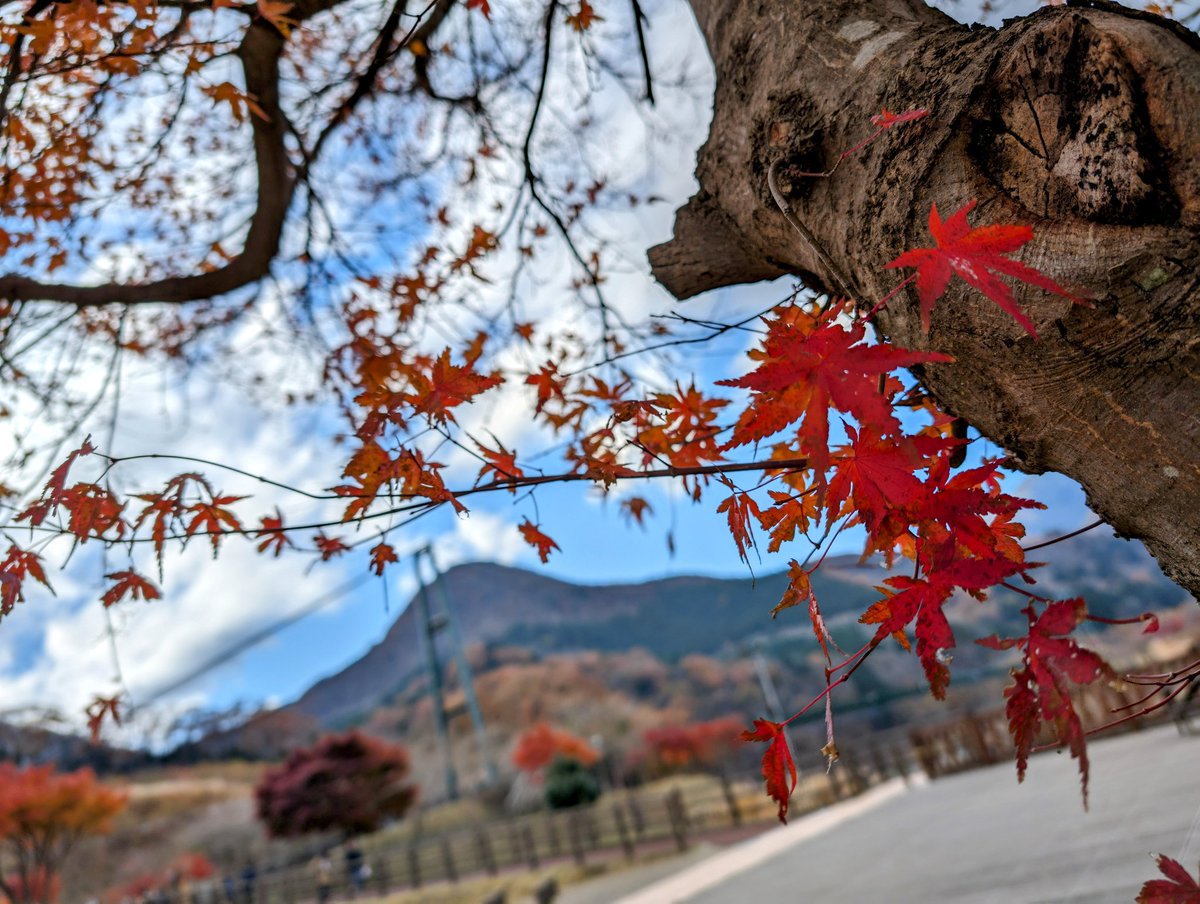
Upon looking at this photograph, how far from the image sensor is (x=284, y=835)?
17406 millimetres

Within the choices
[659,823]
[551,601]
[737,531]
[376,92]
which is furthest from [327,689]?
[737,531]

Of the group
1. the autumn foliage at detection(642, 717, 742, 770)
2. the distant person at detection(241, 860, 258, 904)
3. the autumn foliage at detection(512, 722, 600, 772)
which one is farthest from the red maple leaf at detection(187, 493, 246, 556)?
the autumn foliage at detection(642, 717, 742, 770)

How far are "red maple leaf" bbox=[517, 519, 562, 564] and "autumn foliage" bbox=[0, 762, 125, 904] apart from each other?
613 inches

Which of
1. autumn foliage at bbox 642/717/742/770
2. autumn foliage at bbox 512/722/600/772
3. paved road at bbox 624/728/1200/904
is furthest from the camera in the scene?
autumn foliage at bbox 642/717/742/770

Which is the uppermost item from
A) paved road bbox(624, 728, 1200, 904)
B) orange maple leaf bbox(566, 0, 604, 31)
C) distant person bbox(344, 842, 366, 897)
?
orange maple leaf bbox(566, 0, 604, 31)

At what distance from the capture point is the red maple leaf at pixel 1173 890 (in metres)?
0.99

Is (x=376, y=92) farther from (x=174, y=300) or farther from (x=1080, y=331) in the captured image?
(x=1080, y=331)

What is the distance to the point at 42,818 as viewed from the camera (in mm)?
12898

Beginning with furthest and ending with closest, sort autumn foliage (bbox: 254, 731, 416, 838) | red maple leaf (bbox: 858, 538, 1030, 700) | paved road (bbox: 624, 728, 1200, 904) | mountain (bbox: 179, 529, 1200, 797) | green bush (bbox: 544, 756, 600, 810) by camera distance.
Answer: mountain (bbox: 179, 529, 1200, 797) → autumn foliage (bbox: 254, 731, 416, 838) → green bush (bbox: 544, 756, 600, 810) → paved road (bbox: 624, 728, 1200, 904) → red maple leaf (bbox: 858, 538, 1030, 700)

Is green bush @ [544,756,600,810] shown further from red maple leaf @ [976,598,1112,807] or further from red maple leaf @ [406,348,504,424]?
red maple leaf @ [976,598,1112,807]

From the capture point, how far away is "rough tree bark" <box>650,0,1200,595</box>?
821mm

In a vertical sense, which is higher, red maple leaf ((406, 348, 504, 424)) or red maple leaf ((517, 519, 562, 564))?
red maple leaf ((406, 348, 504, 424))

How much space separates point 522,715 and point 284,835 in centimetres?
1762

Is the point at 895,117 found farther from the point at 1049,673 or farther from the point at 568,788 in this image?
the point at 568,788
